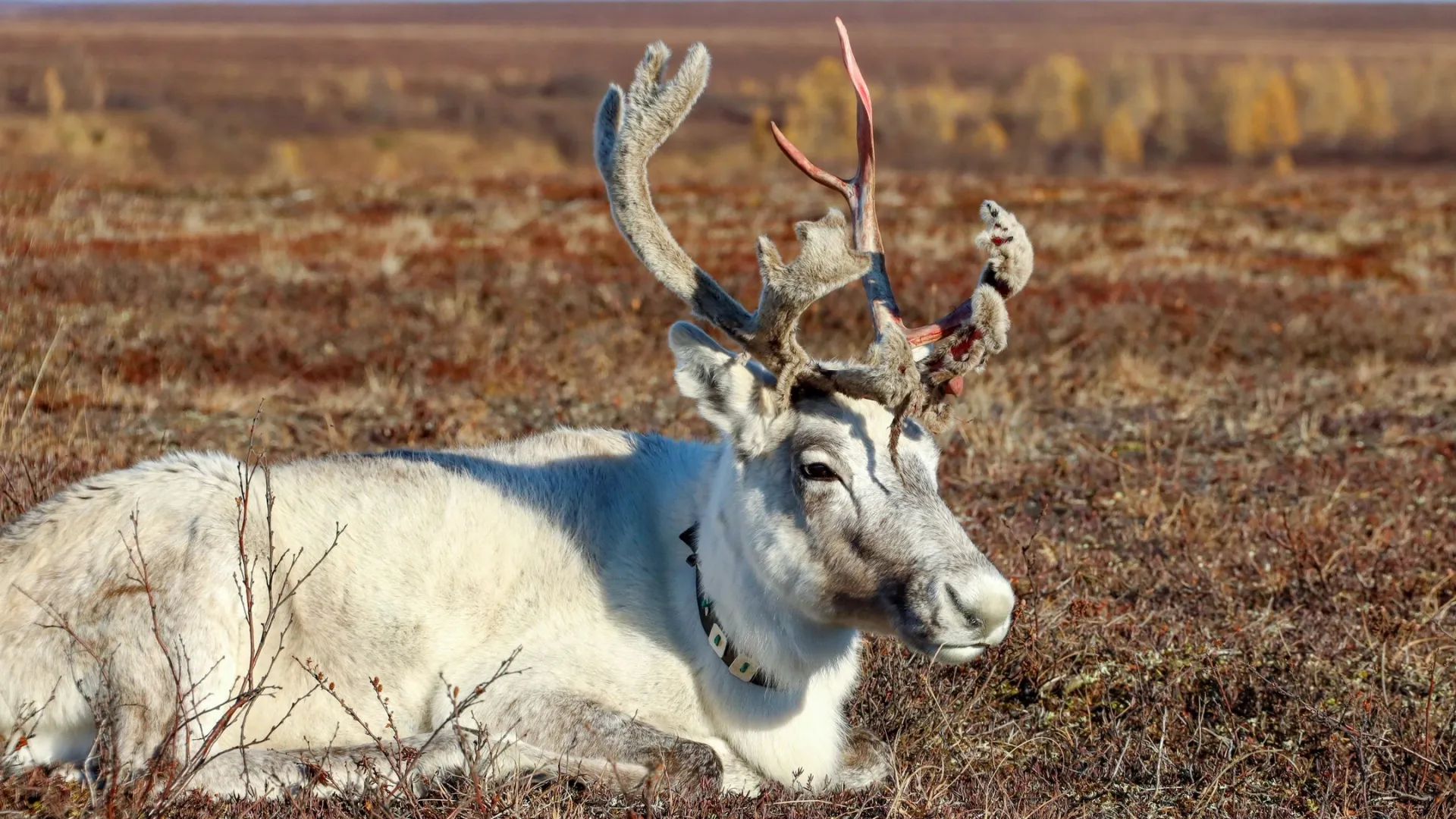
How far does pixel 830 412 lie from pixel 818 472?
219mm

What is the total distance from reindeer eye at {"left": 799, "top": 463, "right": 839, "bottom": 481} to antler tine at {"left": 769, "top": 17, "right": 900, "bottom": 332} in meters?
0.58

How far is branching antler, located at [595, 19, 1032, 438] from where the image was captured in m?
4.33

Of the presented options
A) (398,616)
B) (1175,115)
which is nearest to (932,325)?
(398,616)

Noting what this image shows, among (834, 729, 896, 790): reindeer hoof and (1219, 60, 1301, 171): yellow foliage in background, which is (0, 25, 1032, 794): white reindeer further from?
(1219, 60, 1301, 171): yellow foliage in background

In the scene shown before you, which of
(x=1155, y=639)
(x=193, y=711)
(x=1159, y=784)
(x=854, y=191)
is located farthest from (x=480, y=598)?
(x=1155, y=639)

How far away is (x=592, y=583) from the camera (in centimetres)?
499

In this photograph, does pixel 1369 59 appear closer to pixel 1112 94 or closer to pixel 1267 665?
pixel 1112 94

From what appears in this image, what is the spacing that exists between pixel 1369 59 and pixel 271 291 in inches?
6668

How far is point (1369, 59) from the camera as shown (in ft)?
527

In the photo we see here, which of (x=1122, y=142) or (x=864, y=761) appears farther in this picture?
(x=1122, y=142)

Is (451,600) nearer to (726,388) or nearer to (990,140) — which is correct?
(726,388)

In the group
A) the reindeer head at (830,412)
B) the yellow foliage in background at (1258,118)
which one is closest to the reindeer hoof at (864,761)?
the reindeer head at (830,412)

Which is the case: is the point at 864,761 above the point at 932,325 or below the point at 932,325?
below

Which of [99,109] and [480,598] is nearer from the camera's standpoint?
[480,598]
